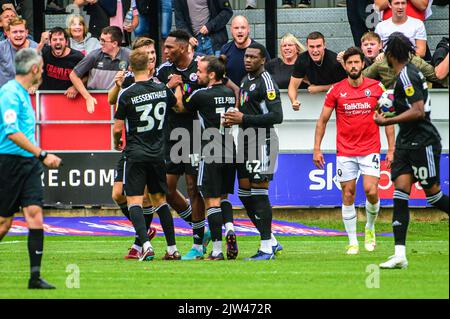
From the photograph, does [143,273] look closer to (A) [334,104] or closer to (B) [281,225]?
(A) [334,104]

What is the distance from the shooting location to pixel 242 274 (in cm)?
1214

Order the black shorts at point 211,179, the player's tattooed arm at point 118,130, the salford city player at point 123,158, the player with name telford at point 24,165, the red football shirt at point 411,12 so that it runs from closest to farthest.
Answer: the player with name telford at point 24,165, the player's tattooed arm at point 118,130, the black shorts at point 211,179, the salford city player at point 123,158, the red football shirt at point 411,12

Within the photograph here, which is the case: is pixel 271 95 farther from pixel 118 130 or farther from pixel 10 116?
pixel 10 116

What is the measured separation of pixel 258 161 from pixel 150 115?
136cm

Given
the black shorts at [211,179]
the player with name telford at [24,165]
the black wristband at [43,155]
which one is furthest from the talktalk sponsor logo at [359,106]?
the black wristband at [43,155]

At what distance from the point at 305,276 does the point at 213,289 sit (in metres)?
1.36

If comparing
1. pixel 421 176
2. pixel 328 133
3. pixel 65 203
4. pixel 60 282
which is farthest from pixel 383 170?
pixel 60 282

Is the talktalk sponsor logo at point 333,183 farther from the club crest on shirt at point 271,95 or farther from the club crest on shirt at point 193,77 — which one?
the club crest on shirt at point 271,95

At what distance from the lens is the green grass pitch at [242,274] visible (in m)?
10.6

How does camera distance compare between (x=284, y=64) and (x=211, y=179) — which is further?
(x=284, y=64)

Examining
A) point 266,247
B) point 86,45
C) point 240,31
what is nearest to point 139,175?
point 266,247

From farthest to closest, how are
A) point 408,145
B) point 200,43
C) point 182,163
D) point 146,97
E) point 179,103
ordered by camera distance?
point 200,43, point 182,163, point 179,103, point 146,97, point 408,145

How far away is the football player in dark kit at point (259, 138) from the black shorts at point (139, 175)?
0.95 metres

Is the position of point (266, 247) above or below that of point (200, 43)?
below
